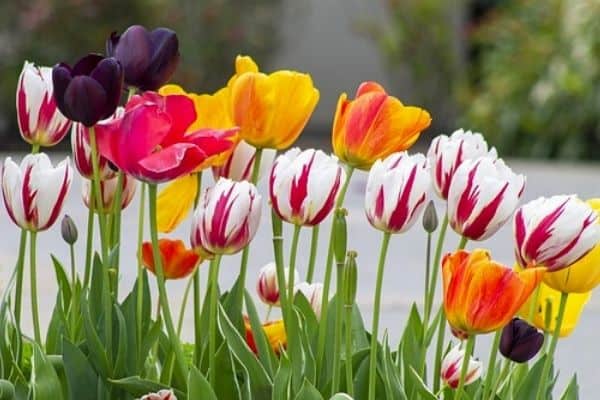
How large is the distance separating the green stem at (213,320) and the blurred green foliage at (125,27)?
11332 millimetres

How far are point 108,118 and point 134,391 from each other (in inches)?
9.9

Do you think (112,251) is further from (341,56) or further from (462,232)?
(341,56)

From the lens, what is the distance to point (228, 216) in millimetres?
1312

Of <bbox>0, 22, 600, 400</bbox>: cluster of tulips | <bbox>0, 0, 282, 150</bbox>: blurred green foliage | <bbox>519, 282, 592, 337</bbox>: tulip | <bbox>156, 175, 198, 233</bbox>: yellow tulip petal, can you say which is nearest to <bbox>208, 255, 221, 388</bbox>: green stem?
<bbox>0, 22, 600, 400</bbox>: cluster of tulips

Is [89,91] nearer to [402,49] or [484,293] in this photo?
A: [484,293]

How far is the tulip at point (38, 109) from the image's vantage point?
1.47 m

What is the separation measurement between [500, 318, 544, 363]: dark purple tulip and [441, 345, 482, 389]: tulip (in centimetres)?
10

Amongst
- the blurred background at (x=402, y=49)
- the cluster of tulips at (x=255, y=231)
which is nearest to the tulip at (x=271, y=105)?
the cluster of tulips at (x=255, y=231)

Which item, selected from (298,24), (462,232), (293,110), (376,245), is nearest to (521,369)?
(462,232)

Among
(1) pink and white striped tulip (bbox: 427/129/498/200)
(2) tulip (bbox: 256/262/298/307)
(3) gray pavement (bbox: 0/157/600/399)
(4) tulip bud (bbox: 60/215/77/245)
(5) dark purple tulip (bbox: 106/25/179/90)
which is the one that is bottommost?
(3) gray pavement (bbox: 0/157/600/399)

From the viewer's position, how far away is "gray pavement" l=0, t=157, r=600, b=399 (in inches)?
133

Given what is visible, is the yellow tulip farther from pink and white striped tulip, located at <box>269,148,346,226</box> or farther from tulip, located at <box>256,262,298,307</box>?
tulip, located at <box>256,262,298,307</box>

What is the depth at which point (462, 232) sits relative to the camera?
1.36 meters

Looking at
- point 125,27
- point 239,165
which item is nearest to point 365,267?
point 239,165
